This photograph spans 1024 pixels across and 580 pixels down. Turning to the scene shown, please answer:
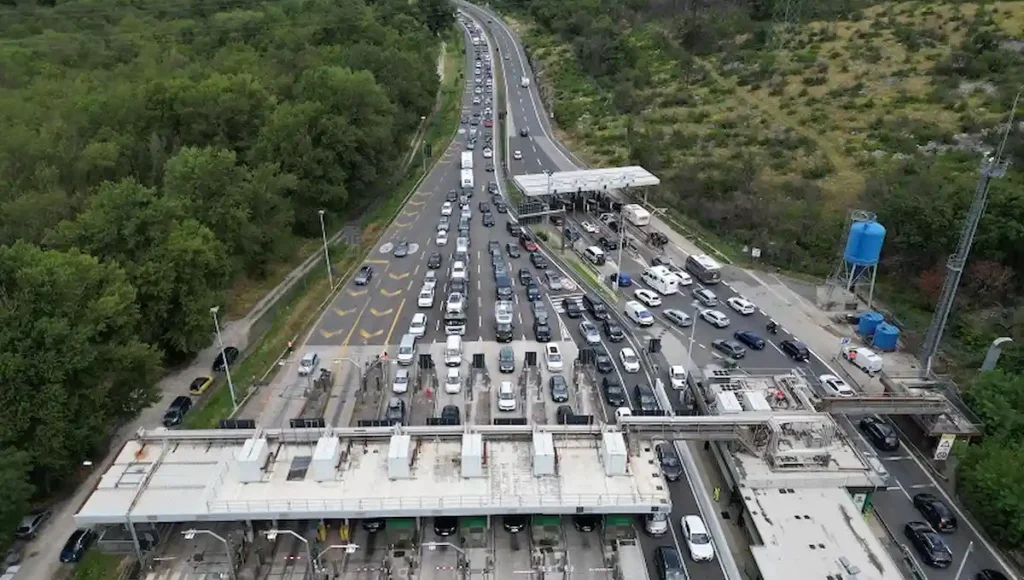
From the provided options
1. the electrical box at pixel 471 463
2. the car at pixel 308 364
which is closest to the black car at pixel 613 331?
the electrical box at pixel 471 463

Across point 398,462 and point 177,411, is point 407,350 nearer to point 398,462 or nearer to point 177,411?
point 177,411

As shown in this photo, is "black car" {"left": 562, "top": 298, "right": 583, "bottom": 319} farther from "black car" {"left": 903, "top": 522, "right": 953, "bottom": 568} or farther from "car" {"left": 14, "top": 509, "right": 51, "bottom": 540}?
"car" {"left": 14, "top": 509, "right": 51, "bottom": 540}

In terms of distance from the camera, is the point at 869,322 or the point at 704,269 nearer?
the point at 869,322

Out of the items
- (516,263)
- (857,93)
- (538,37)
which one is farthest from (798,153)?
(538,37)

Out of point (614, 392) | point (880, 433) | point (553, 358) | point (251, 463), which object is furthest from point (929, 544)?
point (251, 463)

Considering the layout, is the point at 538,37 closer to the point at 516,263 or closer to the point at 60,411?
the point at 516,263
